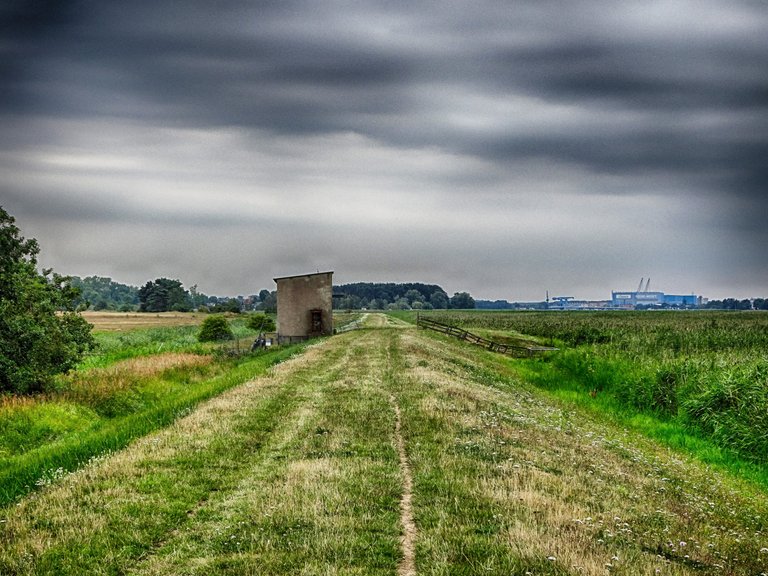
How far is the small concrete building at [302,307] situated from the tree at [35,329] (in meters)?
33.7

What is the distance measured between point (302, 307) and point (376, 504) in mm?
52423

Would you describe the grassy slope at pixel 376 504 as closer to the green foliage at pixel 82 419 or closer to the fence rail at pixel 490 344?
the green foliage at pixel 82 419

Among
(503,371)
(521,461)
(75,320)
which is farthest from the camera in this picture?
(503,371)

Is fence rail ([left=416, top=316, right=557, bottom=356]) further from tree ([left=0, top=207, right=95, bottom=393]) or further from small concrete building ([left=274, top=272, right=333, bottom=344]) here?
tree ([left=0, top=207, right=95, bottom=393])

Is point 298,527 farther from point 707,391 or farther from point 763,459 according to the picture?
point 707,391

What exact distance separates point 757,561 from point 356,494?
18.6 ft

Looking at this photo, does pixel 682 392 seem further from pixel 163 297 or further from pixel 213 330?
pixel 163 297

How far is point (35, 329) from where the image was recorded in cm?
2283

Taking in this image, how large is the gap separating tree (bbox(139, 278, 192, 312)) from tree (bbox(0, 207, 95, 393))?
161 m

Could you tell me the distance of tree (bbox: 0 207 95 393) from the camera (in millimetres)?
22542

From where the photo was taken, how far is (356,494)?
9.67m

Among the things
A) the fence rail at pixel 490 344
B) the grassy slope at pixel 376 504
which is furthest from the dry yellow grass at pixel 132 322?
the grassy slope at pixel 376 504

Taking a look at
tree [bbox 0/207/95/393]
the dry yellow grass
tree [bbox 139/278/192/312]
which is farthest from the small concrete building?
tree [bbox 139/278/192/312]

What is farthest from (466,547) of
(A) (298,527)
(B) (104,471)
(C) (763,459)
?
(C) (763,459)
